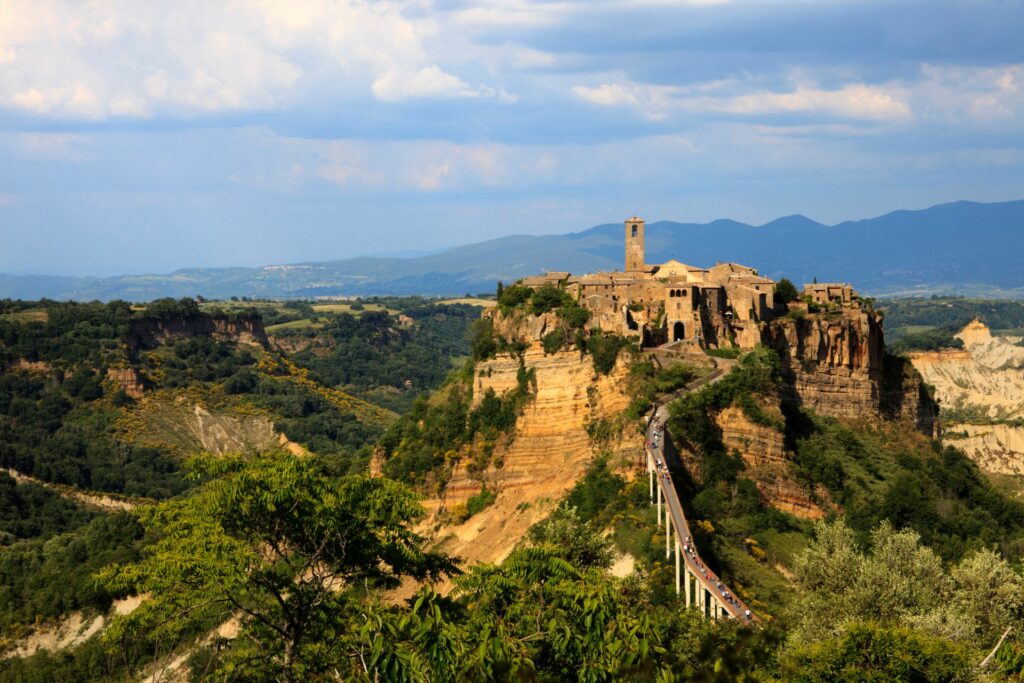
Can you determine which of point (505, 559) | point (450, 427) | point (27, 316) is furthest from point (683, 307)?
point (27, 316)

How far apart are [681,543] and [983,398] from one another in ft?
320

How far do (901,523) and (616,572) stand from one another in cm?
1654

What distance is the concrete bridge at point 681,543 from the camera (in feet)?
121

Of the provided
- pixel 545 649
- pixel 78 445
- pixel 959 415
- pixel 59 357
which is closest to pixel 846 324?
pixel 545 649

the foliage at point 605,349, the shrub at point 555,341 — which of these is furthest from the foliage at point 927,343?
the foliage at point 605,349

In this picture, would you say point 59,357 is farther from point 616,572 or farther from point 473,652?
point 473,652

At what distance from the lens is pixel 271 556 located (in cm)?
2825

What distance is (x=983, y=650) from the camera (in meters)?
29.6

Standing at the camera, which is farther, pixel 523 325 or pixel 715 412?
pixel 523 325

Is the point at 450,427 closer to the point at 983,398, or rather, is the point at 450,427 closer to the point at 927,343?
the point at 983,398

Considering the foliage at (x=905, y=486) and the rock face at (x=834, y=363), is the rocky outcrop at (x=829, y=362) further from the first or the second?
the foliage at (x=905, y=486)

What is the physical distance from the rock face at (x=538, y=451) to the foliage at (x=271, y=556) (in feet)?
70.9

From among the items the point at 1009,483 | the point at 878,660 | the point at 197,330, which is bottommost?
the point at 1009,483

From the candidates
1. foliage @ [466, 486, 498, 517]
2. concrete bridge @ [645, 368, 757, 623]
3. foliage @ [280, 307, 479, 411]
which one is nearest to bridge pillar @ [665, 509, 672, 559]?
concrete bridge @ [645, 368, 757, 623]
